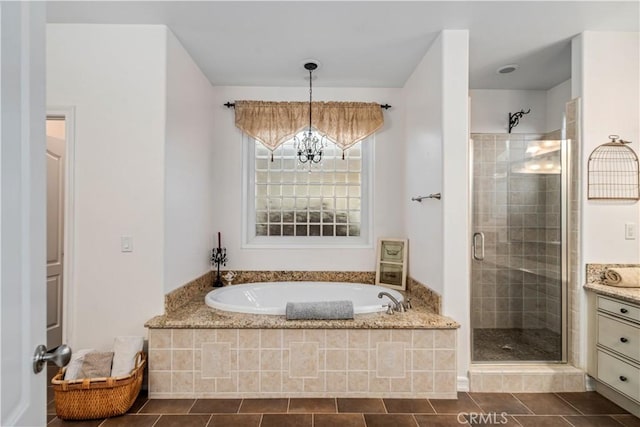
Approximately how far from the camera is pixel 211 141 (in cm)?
346

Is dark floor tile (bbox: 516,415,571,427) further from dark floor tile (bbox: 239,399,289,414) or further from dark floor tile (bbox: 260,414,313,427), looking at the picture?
dark floor tile (bbox: 239,399,289,414)

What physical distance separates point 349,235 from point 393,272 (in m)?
0.60

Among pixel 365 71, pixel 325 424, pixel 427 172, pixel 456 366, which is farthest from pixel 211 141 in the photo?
pixel 456 366

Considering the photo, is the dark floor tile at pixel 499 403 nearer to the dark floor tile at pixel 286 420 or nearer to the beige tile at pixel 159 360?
the dark floor tile at pixel 286 420

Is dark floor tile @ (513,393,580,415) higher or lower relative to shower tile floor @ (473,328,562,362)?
lower

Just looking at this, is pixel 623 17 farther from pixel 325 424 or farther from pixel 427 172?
pixel 325 424

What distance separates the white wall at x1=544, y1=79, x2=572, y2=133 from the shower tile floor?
2.05 meters

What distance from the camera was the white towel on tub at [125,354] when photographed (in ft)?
7.14

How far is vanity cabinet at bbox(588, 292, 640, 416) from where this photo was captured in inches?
84.5

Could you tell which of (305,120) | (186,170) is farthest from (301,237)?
(186,170)

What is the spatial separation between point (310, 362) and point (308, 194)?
179 centimetres

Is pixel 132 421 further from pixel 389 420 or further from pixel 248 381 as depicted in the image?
pixel 389 420

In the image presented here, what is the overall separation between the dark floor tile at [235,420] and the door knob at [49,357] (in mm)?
1512

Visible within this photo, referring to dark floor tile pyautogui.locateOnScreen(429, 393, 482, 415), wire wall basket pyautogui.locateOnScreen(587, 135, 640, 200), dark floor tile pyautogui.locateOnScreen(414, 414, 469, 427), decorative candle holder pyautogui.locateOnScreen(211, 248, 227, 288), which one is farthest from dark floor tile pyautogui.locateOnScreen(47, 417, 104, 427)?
wire wall basket pyautogui.locateOnScreen(587, 135, 640, 200)
